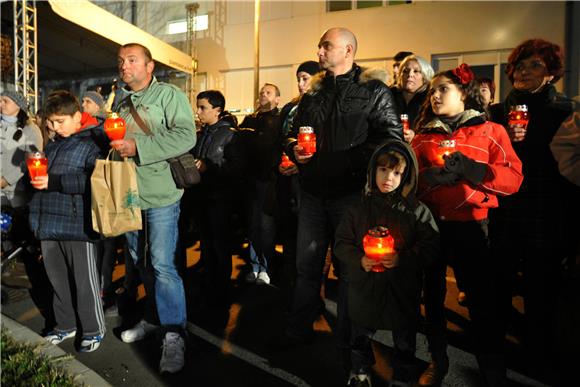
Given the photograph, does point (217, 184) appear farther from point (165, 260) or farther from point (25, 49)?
point (25, 49)

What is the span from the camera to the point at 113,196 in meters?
2.98

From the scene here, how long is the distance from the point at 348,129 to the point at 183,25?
14915 millimetres

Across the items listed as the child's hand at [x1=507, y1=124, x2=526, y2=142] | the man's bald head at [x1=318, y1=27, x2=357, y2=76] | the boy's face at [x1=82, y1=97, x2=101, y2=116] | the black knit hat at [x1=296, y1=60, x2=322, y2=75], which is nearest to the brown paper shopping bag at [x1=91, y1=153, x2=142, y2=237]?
the man's bald head at [x1=318, y1=27, x2=357, y2=76]

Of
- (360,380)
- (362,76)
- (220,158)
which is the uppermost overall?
(362,76)

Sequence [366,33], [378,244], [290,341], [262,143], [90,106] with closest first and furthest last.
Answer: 1. [378,244]
2. [290,341]
3. [262,143]
4. [90,106]
5. [366,33]

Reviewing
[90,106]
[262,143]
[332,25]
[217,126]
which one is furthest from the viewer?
[332,25]

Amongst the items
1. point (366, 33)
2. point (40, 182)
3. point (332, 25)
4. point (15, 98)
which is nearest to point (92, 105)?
point (15, 98)

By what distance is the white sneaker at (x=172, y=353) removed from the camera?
10.0 ft

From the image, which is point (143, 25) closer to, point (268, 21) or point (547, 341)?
point (268, 21)

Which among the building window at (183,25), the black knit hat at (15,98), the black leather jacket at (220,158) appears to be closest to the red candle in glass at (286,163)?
the black leather jacket at (220,158)

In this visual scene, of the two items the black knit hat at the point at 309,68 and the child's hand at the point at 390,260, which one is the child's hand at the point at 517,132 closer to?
the child's hand at the point at 390,260

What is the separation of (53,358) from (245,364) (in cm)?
143

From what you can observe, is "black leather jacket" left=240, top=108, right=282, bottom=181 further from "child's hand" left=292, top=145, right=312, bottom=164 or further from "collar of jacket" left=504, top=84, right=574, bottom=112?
"collar of jacket" left=504, top=84, right=574, bottom=112

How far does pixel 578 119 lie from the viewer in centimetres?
277
